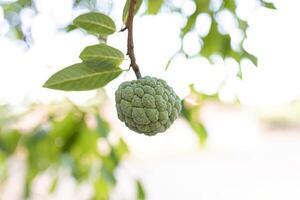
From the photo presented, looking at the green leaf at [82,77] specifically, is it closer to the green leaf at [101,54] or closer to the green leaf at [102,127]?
the green leaf at [101,54]

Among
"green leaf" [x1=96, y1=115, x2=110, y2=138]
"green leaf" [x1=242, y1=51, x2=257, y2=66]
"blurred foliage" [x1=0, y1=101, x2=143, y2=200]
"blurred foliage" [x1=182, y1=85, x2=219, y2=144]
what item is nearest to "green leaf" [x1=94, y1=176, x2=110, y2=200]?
"blurred foliage" [x1=0, y1=101, x2=143, y2=200]

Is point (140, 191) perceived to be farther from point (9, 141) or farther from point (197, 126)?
point (9, 141)

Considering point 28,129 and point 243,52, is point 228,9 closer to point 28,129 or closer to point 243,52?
point 243,52

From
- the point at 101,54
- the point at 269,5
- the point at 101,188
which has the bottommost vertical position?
the point at 101,188

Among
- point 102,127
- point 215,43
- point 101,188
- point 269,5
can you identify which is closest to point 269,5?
point 269,5

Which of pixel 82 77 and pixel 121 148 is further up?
pixel 82 77

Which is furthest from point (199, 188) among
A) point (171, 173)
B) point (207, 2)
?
point (207, 2)
